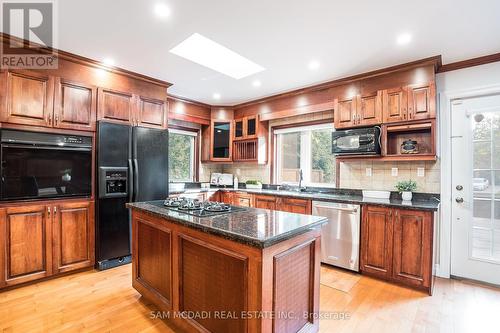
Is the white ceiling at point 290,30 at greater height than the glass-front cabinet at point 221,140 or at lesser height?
greater

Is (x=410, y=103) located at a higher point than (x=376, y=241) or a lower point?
higher

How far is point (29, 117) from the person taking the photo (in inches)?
107

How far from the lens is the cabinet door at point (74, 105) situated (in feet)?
9.56

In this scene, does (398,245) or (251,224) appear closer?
(251,224)

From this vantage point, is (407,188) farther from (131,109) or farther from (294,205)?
(131,109)

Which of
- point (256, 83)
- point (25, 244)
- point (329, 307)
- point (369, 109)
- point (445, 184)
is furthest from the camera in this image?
point (256, 83)

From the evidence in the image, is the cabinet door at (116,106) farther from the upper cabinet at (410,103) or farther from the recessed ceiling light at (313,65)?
the upper cabinet at (410,103)

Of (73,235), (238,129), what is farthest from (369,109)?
(73,235)

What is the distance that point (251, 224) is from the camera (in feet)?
5.59

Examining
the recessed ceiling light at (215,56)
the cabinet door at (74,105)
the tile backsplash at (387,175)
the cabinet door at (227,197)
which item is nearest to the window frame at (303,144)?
the tile backsplash at (387,175)

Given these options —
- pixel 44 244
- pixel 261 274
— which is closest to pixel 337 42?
pixel 261 274

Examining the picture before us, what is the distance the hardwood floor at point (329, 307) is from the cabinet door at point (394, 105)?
1976 mm

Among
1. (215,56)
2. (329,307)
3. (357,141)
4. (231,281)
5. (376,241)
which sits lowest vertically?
(329,307)

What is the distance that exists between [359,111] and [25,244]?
14.0 feet
